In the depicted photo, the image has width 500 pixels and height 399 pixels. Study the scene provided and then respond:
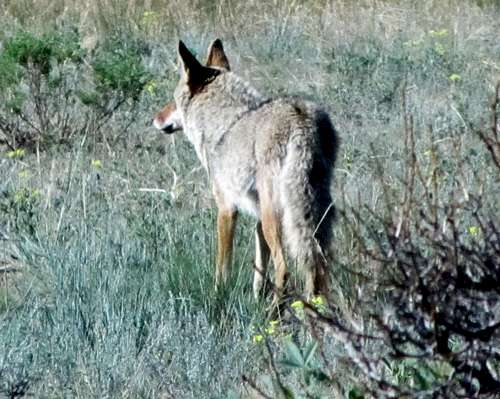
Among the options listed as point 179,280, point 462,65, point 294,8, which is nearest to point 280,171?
point 179,280

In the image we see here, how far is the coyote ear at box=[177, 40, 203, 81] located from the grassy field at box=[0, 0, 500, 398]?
70 cm

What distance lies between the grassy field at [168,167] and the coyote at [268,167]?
15 centimetres

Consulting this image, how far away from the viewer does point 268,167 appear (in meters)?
6.80

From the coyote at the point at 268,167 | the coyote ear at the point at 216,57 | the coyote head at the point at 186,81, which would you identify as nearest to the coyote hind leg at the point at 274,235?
the coyote at the point at 268,167

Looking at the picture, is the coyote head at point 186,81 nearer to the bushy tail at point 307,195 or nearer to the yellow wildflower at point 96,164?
the yellow wildflower at point 96,164

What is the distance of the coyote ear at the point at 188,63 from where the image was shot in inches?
312

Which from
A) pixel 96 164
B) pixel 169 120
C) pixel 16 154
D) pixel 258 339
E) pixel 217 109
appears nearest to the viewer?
pixel 258 339

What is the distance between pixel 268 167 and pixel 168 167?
8.83 feet

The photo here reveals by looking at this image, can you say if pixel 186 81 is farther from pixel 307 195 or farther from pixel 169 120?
pixel 307 195

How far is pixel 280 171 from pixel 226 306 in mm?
A: 761

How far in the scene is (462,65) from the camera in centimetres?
1236

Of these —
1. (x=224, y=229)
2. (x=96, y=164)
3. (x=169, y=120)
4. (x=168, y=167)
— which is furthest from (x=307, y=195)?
(x=168, y=167)

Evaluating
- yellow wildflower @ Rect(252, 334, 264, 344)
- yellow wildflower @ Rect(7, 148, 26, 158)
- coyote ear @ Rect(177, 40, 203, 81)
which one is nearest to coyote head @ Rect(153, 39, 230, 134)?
coyote ear @ Rect(177, 40, 203, 81)

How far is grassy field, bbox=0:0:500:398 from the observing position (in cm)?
537
